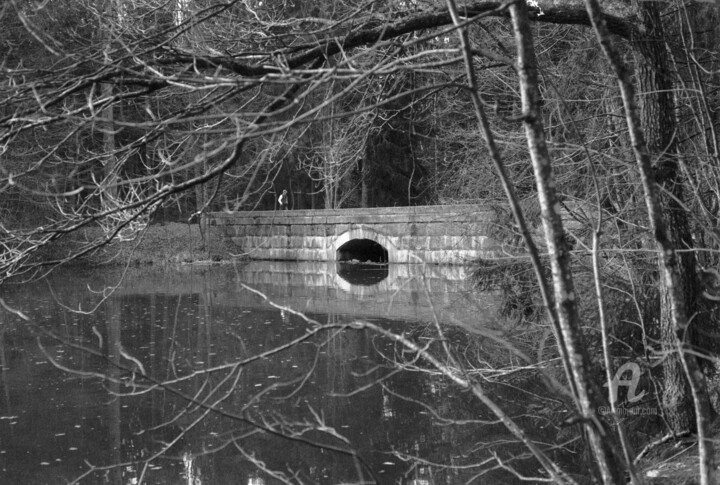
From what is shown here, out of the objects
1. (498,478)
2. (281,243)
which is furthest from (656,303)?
(281,243)

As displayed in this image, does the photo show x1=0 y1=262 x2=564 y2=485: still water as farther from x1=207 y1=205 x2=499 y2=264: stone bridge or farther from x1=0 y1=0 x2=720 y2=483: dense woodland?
x1=207 y1=205 x2=499 y2=264: stone bridge

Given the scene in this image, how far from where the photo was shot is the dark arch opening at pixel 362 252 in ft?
87.0

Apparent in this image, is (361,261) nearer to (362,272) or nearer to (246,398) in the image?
(362,272)

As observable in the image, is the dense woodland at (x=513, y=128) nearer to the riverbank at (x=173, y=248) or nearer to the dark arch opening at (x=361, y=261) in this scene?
the dark arch opening at (x=361, y=261)

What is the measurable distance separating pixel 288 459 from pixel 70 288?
1249 centimetres

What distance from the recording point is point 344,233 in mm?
24969

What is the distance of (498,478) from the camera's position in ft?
20.8

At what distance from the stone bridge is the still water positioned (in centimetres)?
662

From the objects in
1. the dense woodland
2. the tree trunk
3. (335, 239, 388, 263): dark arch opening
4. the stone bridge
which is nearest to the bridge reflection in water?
the stone bridge

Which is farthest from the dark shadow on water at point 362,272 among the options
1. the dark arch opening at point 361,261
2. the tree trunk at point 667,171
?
the tree trunk at point 667,171

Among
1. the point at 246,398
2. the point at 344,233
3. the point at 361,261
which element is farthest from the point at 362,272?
the point at 246,398

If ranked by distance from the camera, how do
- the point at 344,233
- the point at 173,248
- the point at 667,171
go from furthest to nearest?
the point at 173,248 → the point at 344,233 → the point at 667,171

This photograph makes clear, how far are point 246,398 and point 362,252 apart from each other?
19.3 m

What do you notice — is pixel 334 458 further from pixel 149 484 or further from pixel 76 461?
pixel 76 461
